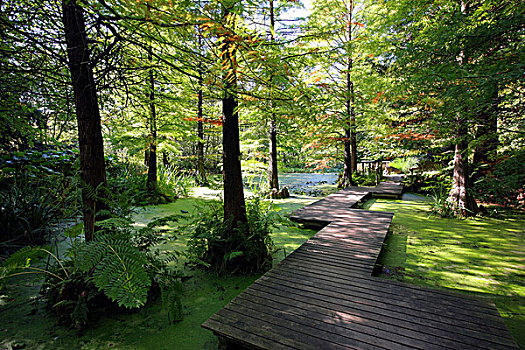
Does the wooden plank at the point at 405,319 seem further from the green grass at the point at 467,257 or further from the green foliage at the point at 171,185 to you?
the green foliage at the point at 171,185

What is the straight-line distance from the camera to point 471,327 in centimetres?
162

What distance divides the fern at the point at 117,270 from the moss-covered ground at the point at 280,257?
79 centimetres

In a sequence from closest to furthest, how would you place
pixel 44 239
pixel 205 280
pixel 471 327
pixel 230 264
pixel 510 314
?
pixel 471 327
pixel 510 314
pixel 205 280
pixel 230 264
pixel 44 239

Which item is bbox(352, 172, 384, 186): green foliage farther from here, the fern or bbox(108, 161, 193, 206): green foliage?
the fern

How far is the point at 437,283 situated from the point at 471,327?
3.85 ft

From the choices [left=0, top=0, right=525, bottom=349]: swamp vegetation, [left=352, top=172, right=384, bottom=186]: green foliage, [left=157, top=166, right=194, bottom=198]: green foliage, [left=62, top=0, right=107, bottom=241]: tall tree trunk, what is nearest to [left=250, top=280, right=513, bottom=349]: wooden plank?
[left=0, top=0, right=525, bottom=349]: swamp vegetation

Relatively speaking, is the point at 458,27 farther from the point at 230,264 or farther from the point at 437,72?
the point at 230,264

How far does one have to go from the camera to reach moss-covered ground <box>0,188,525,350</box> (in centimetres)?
186

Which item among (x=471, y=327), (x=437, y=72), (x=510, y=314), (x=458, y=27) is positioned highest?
(x=458, y=27)

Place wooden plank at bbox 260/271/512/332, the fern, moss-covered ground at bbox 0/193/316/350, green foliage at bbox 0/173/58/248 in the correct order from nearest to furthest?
the fern < wooden plank at bbox 260/271/512/332 < moss-covered ground at bbox 0/193/316/350 < green foliage at bbox 0/173/58/248

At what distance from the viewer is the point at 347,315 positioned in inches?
69.2

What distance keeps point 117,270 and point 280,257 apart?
7.62 feet

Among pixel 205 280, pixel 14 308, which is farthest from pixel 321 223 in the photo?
pixel 14 308

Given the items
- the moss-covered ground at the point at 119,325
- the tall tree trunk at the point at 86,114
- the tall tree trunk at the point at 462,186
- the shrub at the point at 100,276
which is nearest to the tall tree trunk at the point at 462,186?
the tall tree trunk at the point at 462,186
